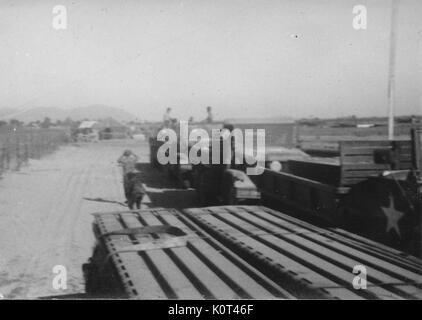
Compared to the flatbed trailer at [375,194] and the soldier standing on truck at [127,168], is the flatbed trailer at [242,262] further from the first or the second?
the soldier standing on truck at [127,168]

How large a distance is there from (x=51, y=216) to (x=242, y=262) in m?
7.01

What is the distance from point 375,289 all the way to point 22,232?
22.6 feet

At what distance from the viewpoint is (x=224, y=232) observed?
4.92m

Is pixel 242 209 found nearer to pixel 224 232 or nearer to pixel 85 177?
pixel 224 232

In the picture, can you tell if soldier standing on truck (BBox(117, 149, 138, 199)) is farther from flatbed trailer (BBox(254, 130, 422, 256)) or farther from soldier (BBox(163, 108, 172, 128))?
soldier (BBox(163, 108, 172, 128))

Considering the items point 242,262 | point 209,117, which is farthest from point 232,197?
point 209,117

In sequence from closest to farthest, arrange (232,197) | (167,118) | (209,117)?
(232,197) → (209,117) → (167,118)

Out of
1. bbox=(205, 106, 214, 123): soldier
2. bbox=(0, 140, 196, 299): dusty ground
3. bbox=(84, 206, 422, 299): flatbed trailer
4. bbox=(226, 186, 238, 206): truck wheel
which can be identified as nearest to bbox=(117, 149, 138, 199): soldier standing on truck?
bbox=(0, 140, 196, 299): dusty ground

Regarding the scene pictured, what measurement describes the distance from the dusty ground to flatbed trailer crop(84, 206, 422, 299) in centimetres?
98

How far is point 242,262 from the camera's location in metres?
3.91

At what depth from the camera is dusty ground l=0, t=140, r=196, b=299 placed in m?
6.08

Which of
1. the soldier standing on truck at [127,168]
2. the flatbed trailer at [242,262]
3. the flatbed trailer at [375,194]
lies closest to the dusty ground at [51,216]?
the soldier standing on truck at [127,168]

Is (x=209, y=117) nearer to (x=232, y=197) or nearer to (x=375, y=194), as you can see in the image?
(x=232, y=197)

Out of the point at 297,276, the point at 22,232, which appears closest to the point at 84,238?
the point at 22,232
